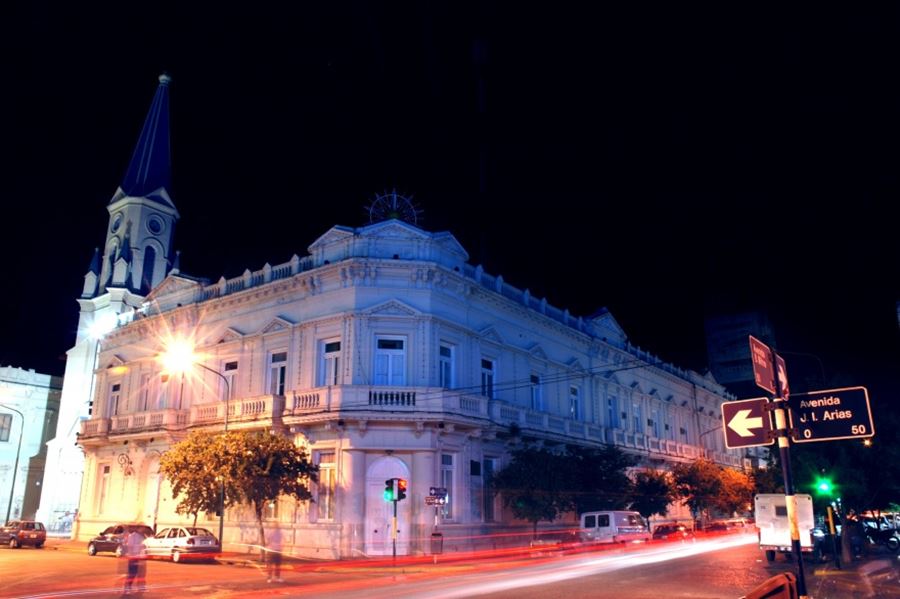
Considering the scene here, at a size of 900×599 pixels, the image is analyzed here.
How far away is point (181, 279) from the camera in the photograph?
38531mm

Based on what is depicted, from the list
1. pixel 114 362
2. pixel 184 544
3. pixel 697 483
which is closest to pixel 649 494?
pixel 697 483

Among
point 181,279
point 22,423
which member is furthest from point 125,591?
point 22,423

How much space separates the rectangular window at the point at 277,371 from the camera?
32.3 meters

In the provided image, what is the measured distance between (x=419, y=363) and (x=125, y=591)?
15.3m

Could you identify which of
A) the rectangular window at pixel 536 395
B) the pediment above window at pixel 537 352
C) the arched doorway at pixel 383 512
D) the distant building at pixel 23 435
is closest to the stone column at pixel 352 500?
the arched doorway at pixel 383 512

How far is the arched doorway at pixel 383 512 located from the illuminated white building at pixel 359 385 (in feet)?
0.14

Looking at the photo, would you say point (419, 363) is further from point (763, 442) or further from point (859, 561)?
point (763, 442)

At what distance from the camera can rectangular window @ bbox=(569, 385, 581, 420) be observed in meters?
40.2

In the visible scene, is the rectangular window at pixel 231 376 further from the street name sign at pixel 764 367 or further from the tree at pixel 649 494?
the street name sign at pixel 764 367

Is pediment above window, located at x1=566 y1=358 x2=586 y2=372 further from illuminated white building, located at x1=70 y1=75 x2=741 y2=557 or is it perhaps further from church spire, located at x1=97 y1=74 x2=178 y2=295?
church spire, located at x1=97 y1=74 x2=178 y2=295

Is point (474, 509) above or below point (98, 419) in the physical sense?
below

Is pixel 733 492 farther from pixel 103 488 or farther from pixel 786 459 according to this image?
pixel 786 459

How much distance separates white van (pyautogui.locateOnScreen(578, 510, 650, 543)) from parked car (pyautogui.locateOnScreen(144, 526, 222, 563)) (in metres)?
15.7

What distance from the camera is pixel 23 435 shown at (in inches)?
2159
